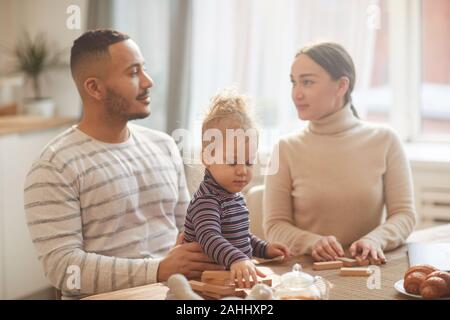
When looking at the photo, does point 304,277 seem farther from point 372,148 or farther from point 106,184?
point 372,148

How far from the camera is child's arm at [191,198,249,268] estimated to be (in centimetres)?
139

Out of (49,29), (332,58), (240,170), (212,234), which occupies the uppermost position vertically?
(49,29)

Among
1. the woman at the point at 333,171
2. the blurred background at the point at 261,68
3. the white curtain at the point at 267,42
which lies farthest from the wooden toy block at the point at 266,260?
the white curtain at the point at 267,42

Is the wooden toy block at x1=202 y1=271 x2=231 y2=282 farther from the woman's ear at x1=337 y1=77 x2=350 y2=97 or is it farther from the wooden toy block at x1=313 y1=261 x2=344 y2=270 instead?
→ the woman's ear at x1=337 y1=77 x2=350 y2=97

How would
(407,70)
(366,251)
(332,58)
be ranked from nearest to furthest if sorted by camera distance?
(366,251) < (332,58) < (407,70)

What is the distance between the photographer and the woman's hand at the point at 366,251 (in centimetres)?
167

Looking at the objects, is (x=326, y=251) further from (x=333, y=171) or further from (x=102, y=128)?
(x=102, y=128)

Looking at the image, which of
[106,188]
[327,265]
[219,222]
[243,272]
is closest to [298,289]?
[243,272]

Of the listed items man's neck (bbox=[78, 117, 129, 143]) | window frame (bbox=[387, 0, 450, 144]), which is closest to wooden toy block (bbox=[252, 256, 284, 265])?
man's neck (bbox=[78, 117, 129, 143])

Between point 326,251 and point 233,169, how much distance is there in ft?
1.30

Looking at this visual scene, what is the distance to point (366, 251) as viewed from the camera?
1.68 metres

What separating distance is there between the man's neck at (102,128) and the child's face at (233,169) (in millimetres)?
474

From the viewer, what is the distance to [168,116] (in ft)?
10.2

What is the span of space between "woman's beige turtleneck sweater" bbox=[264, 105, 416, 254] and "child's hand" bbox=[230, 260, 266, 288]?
1.84 feet
